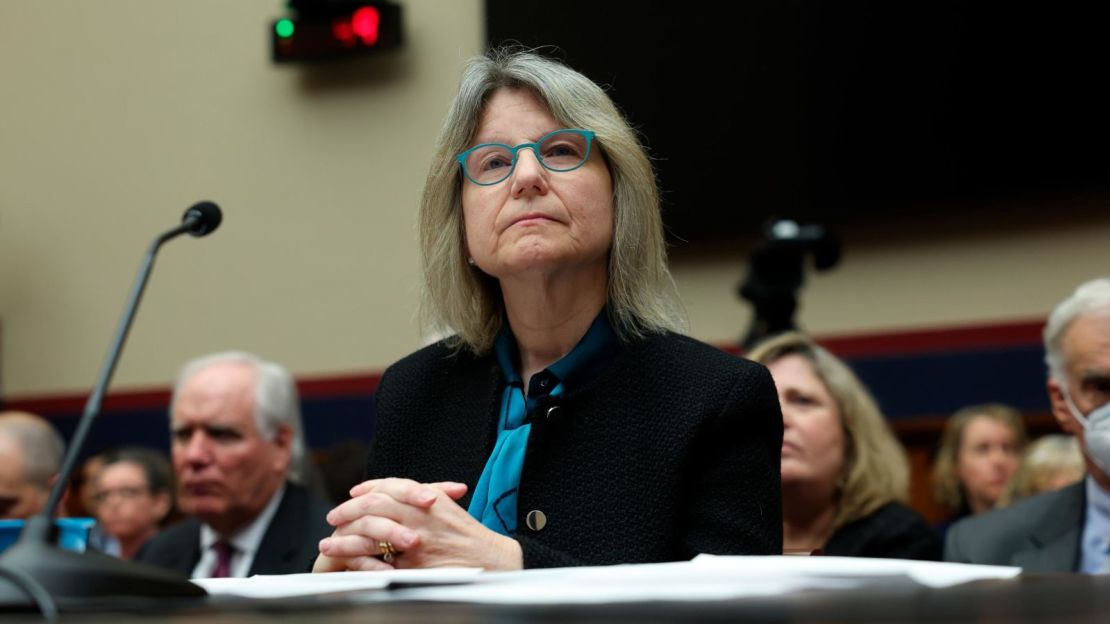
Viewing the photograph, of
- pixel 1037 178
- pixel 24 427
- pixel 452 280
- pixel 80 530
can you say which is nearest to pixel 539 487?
pixel 452 280

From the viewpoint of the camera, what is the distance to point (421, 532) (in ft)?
4.91

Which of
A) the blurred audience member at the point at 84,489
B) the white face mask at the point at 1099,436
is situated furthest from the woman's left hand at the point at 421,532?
the blurred audience member at the point at 84,489

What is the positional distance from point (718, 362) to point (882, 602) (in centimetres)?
87

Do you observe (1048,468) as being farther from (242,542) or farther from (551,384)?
(551,384)

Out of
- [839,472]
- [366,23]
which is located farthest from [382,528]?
Result: [366,23]

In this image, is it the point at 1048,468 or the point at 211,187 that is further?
the point at 211,187

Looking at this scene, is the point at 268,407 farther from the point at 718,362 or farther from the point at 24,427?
the point at 718,362

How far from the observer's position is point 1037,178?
16.1 ft

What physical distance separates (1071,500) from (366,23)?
4.32 m

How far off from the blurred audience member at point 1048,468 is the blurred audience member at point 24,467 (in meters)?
2.62

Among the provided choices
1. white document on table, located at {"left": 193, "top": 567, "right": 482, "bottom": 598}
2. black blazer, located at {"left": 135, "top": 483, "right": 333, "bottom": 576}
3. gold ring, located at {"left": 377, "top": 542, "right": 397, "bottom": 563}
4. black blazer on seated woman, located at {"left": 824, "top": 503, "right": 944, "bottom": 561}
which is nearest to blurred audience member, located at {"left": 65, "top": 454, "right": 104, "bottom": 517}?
black blazer, located at {"left": 135, "top": 483, "right": 333, "bottom": 576}

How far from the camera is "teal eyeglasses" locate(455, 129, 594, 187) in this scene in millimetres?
1825

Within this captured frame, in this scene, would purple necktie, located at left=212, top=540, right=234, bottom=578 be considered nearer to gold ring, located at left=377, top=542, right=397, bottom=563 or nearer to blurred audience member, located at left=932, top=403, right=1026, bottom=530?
gold ring, located at left=377, top=542, right=397, bottom=563

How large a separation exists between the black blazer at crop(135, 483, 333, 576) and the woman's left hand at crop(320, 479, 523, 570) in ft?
5.50
